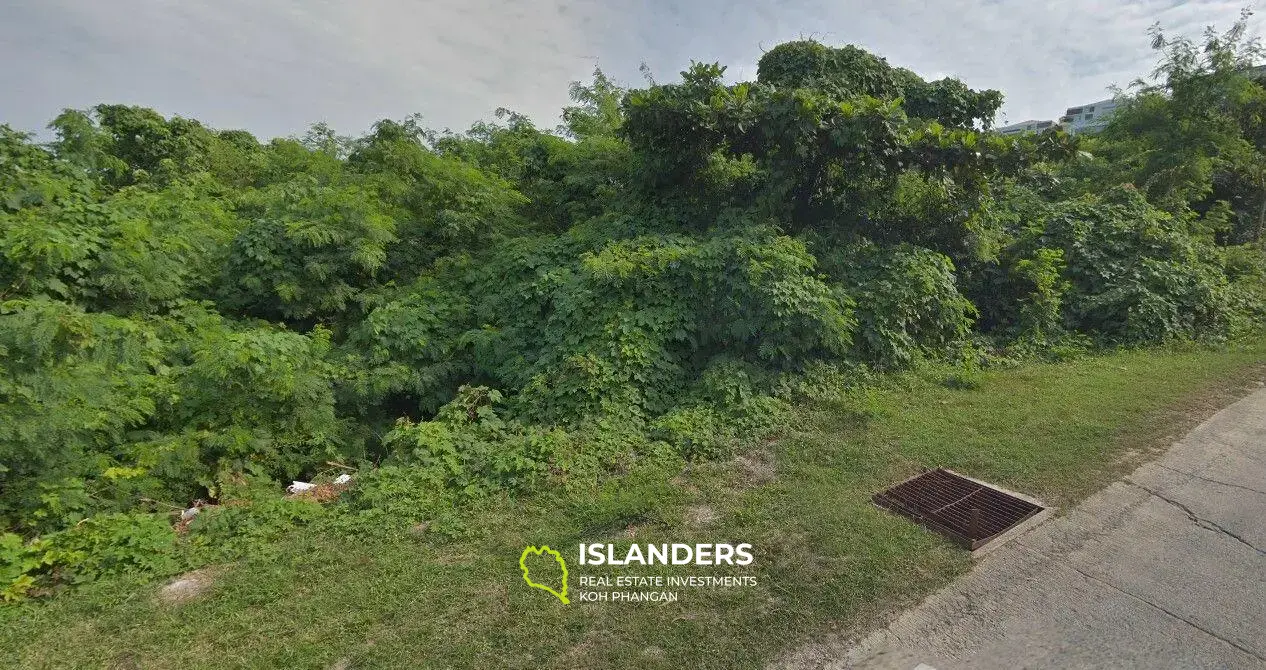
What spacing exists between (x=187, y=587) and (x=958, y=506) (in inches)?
194

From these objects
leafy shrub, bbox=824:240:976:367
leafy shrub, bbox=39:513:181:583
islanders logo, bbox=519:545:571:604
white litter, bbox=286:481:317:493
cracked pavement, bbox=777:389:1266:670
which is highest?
leafy shrub, bbox=824:240:976:367

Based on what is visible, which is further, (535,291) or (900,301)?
(535,291)

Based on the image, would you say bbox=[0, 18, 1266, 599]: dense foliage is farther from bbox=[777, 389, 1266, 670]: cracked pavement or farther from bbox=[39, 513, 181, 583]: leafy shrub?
bbox=[777, 389, 1266, 670]: cracked pavement

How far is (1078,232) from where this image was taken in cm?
909

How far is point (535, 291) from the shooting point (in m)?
6.92

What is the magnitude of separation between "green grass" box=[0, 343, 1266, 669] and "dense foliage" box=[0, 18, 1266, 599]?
0.36 m

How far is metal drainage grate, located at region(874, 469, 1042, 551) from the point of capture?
362 centimetres

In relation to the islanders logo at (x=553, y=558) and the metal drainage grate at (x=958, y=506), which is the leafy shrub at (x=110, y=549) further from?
the metal drainage grate at (x=958, y=506)

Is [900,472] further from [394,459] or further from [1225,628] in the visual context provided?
[394,459]

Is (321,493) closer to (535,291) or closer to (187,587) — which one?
(187,587)

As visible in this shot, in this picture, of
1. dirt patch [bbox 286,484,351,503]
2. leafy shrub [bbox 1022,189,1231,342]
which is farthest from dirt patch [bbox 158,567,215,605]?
leafy shrub [bbox 1022,189,1231,342]

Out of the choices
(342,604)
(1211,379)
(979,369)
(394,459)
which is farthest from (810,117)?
(342,604)

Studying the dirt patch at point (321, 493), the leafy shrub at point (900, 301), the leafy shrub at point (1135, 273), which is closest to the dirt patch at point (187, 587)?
the dirt patch at point (321, 493)

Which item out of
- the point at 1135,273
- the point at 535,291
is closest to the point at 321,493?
the point at 535,291
